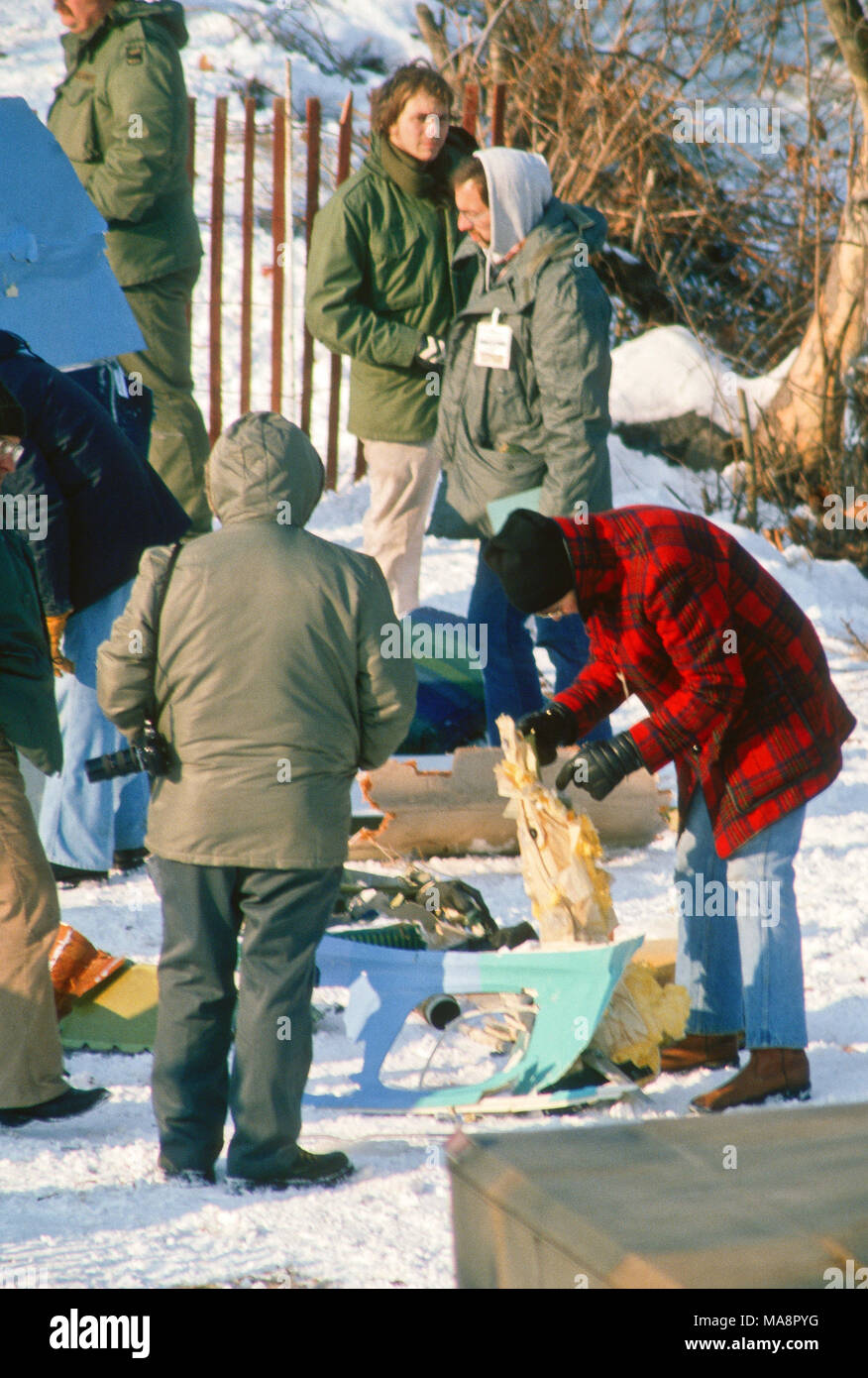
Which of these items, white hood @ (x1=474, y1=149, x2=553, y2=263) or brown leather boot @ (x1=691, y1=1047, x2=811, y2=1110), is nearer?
brown leather boot @ (x1=691, y1=1047, x2=811, y2=1110)

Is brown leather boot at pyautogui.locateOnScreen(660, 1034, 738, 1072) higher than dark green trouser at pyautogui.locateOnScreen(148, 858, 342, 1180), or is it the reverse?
dark green trouser at pyautogui.locateOnScreen(148, 858, 342, 1180)

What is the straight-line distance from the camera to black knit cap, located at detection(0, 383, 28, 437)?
338 cm

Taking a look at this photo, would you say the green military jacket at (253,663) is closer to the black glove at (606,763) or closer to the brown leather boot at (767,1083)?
the black glove at (606,763)

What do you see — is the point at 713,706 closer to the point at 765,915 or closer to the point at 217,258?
the point at 765,915

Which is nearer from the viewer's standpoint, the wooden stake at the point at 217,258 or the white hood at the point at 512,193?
the white hood at the point at 512,193

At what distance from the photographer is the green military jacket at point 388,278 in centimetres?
578

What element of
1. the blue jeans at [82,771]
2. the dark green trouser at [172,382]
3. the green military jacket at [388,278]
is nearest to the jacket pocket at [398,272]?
the green military jacket at [388,278]

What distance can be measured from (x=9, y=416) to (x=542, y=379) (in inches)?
81.9

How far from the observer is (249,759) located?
3.03 metres

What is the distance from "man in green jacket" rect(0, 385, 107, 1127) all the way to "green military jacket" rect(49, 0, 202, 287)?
9.39 ft

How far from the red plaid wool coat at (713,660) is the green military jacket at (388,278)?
2.53m

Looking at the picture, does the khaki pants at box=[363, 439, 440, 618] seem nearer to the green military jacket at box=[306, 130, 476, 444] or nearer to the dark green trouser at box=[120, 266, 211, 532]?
the green military jacket at box=[306, 130, 476, 444]

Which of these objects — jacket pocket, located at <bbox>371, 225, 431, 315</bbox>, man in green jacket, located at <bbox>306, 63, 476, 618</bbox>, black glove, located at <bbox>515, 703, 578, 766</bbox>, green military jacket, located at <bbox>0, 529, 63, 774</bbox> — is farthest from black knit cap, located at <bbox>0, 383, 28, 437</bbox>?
jacket pocket, located at <bbox>371, 225, 431, 315</bbox>

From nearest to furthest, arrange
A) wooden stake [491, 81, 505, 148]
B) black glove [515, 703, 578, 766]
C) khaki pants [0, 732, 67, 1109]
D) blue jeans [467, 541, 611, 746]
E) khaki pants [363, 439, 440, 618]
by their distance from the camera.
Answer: khaki pants [0, 732, 67, 1109]
black glove [515, 703, 578, 766]
blue jeans [467, 541, 611, 746]
khaki pants [363, 439, 440, 618]
wooden stake [491, 81, 505, 148]
